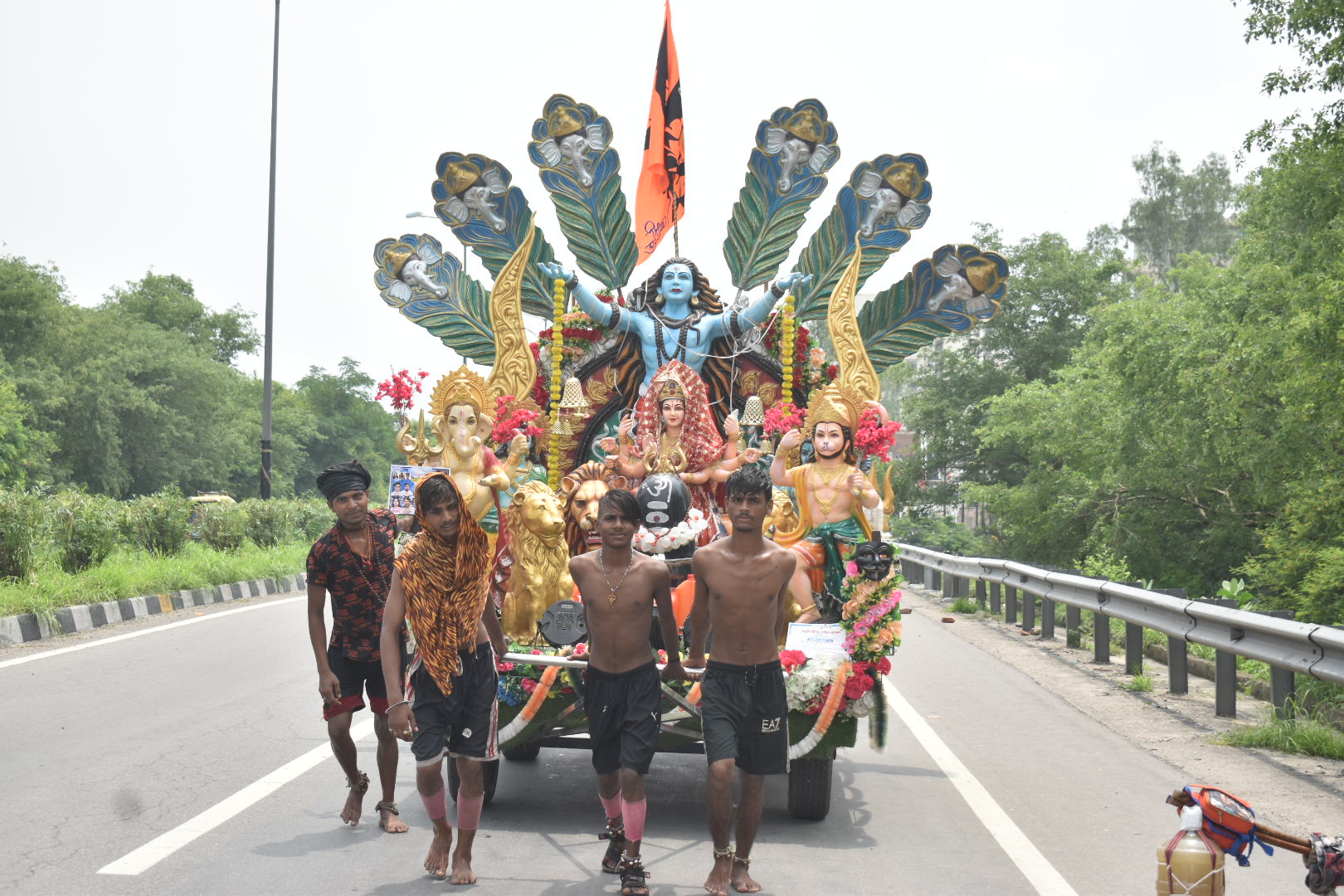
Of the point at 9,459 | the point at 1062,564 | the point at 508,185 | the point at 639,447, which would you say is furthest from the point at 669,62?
the point at 9,459

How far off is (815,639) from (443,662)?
7.31ft

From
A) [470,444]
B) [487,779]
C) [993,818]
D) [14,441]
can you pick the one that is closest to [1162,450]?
[993,818]

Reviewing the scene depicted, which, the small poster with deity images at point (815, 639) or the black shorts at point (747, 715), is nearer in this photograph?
the black shorts at point (747, 715)

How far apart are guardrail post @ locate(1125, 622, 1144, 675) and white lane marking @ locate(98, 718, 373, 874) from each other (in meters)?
7.32

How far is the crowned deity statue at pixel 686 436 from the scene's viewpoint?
28.3ft

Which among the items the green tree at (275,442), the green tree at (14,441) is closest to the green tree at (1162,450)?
the green tree at (14,441)

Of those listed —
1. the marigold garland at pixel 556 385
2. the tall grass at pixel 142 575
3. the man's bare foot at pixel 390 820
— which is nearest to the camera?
the man's bare foot at pixel 390 820

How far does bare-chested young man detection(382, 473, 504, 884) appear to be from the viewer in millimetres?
5375

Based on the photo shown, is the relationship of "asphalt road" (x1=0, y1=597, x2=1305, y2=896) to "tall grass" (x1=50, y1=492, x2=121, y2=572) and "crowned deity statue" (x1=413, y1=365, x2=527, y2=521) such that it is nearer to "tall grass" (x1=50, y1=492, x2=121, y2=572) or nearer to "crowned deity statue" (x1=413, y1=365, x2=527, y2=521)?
"crowned deity statue" (x1=413, y1=365, x2=527, y2=521)

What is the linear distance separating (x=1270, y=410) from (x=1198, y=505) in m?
4.66

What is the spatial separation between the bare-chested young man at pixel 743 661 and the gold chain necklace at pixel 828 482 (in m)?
2.08

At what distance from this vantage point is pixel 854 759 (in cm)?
844

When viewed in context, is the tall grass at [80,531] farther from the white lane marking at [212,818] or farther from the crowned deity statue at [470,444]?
the crowned deity statue at [470,444]

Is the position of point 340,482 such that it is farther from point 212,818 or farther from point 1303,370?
point 1303,370
